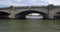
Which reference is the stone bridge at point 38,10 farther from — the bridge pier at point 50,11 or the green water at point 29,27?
the green water at point 29,27

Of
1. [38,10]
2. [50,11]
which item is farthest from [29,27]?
[50,11]

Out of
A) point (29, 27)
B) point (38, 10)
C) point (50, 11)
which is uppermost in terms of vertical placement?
point (38, 10)

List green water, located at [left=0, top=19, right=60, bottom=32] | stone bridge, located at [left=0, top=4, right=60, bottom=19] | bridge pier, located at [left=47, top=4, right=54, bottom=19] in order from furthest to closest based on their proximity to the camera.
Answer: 1. stone bridge, located at [left=0, top=4, right=60, bottom=19]
2. bridge pier, located at [left=47, top=4, right=54, bottom=19]
3. green water, located at [left=0, top=19, right=60, bottom=32]

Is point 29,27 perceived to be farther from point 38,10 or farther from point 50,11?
point 50,11

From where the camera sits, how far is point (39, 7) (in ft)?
112

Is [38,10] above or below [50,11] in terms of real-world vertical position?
above

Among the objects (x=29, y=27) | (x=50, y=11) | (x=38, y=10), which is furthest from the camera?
(x=50, y=11)

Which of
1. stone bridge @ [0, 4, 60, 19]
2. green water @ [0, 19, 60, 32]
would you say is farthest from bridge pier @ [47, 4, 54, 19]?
green water @ [0, 19, 60, 32]

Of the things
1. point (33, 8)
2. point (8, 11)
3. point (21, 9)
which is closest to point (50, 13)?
point (33, 8)

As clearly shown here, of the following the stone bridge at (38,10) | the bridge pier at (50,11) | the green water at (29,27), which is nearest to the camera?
the green water at (29,27)

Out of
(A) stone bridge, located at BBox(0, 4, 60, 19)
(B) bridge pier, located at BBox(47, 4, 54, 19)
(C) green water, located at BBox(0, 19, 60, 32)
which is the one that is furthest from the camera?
(A) stone bridge, located at BBox(0, 4, 60, 19)

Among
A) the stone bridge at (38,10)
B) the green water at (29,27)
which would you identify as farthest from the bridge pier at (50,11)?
the green water at (29,27)

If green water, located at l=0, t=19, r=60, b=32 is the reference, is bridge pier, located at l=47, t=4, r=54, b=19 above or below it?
above

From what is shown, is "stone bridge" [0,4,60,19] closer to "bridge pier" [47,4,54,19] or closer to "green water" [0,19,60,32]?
"bridge pier" [47,4,54,19]
